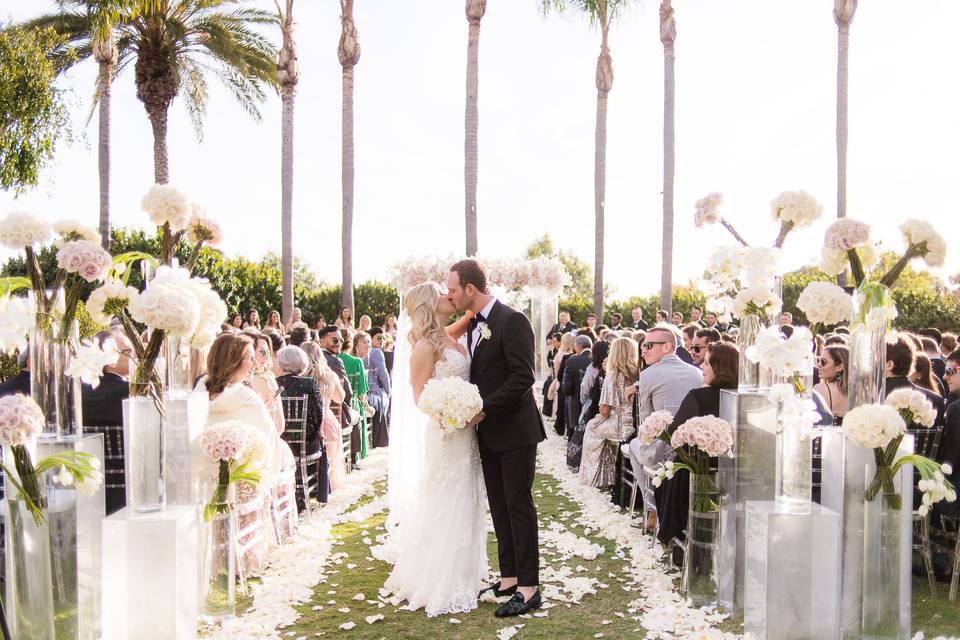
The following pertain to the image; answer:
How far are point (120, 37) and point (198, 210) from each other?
1835 cm

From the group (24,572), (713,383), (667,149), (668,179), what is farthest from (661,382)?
(667,149)

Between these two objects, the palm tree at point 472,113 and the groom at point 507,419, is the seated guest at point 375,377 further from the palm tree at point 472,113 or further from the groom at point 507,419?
the palm tree at point 472,113

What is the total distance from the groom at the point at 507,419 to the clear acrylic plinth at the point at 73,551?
2.38 m

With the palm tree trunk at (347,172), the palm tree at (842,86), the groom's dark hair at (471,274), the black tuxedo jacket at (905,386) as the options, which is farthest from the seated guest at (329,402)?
the palm tree at (842,86)

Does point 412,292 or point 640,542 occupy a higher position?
point 412,292

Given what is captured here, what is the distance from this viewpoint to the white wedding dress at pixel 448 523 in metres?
5.62

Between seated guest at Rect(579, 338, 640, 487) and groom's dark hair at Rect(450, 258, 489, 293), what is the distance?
3.48m

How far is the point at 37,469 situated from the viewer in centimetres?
430

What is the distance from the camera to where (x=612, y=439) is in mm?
9211

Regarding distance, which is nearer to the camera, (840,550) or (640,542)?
(840,550)

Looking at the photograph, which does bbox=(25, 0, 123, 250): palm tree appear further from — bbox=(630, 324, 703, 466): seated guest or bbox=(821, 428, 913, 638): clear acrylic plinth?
bbox=(821, 428, 913, 638): clear acrylic plinth

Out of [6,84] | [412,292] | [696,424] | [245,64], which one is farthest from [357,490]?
[6,84]

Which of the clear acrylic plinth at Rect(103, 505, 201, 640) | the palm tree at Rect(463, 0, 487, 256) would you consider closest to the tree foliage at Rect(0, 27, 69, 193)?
the palm tree at Rect(463, 0, 487, 256)

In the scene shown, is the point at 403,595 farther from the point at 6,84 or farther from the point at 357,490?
the point at 6,84
